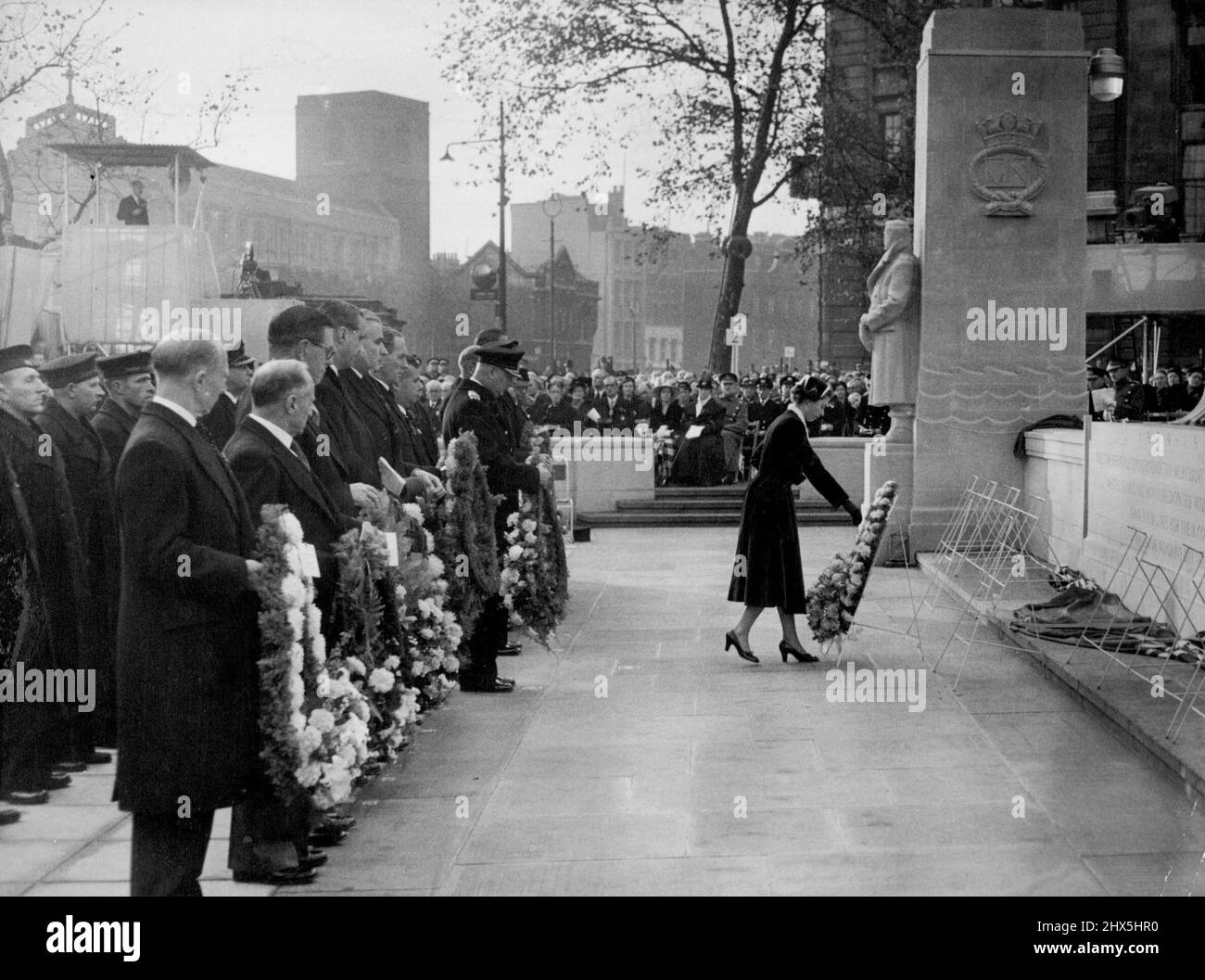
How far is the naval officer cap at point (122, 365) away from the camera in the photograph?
7777 millimetres

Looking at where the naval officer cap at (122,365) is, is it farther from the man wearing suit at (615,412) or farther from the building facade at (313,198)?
the man wearing suit at (615,412)

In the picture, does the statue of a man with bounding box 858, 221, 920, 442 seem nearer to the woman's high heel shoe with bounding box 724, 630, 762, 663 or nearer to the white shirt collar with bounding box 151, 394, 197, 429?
the woman's high heel shoe with bounding box 724, 630, 762, 663

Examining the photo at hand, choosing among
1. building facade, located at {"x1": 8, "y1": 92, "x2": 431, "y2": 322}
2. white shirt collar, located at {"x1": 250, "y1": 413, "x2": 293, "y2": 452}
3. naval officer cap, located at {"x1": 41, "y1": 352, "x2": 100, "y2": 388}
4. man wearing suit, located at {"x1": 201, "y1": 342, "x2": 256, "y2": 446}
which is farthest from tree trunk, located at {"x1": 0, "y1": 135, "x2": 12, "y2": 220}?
white shirt collar, located at {"x1": 250, "y1": 413, "x2": 293, "y2": 452}

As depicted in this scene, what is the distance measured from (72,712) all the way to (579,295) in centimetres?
6270

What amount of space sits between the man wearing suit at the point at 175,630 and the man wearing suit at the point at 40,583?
2210 mm

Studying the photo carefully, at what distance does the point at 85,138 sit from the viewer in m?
18.6

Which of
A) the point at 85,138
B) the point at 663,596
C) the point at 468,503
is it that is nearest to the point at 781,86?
the point at 85,138

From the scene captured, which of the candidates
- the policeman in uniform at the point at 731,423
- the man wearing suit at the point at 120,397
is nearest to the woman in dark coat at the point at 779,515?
the man wearing suit at the point at 120,397

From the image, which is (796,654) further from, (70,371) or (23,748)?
(23,748)

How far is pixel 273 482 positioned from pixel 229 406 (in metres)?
2.72

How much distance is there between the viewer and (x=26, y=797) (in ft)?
22.8

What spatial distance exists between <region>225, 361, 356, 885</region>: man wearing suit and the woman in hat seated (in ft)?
58.4
